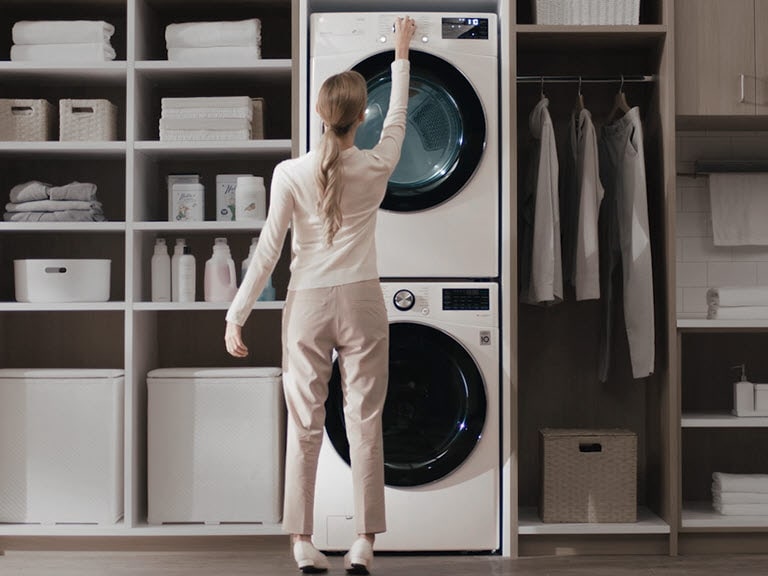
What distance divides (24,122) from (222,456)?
140cm

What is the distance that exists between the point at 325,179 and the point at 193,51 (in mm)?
1000

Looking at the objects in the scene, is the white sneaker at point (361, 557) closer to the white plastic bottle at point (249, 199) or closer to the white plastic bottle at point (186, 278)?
the white plastic bottle at point (186, 278)

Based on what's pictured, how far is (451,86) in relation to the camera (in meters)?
3.15

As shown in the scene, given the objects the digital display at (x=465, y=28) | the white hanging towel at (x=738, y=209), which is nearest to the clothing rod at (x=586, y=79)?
the digital display at (x=465, y=28)

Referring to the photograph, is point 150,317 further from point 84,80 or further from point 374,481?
point 374,481

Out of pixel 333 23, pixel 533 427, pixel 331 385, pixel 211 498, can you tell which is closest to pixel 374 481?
pixel 331 385

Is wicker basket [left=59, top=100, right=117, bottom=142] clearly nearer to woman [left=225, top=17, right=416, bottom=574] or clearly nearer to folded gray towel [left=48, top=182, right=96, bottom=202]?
folded gray towel [left=48, top=182, right=96, bottom=202]

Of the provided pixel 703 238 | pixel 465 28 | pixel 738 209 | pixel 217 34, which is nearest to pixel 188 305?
pixel 217 34

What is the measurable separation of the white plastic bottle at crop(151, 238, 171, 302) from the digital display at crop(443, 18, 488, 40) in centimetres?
125

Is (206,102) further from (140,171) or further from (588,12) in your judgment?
(588,12)

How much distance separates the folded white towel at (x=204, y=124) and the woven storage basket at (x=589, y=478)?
156cm

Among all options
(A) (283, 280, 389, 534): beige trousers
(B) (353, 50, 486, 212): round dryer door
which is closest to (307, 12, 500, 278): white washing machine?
(B) (353, 50, 486, 212): round dryer door

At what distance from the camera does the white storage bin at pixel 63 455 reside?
10.6 ft

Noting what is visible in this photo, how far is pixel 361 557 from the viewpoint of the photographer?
2.79 metres
